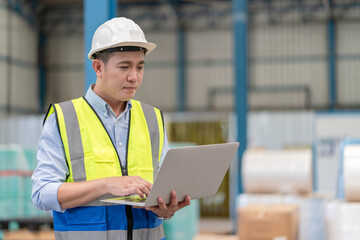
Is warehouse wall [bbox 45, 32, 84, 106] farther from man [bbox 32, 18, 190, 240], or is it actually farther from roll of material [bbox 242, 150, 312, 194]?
man [bbox 32, 18, 190, 240]

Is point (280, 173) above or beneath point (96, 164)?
beneath

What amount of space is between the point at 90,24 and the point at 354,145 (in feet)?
9.39

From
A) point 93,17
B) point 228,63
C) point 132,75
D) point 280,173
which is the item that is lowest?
point 280,173

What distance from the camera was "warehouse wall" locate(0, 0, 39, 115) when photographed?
1905 cm

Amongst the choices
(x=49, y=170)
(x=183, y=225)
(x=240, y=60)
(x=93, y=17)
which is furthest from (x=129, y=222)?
(x=240, y=60)

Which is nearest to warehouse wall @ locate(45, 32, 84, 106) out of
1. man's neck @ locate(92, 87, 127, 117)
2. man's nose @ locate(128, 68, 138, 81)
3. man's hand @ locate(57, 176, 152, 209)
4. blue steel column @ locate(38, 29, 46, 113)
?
blue steel column @ locate(38, 29, 46, 113)

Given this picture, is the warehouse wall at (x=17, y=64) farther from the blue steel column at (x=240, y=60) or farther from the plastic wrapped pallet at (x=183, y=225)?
the plastic wrapped pallet at (x=183, y=225)

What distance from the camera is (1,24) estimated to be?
61.4ft

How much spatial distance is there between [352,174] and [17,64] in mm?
17356

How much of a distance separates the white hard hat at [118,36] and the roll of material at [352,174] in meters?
3.17

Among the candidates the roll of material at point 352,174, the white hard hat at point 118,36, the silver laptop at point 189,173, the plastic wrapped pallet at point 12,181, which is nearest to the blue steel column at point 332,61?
the plastic wrapped pallet at point 12,181

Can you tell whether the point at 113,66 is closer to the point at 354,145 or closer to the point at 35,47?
the point at 354,145

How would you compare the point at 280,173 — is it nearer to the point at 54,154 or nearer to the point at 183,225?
Answer: the point at 183,225

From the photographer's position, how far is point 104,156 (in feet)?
6.95
